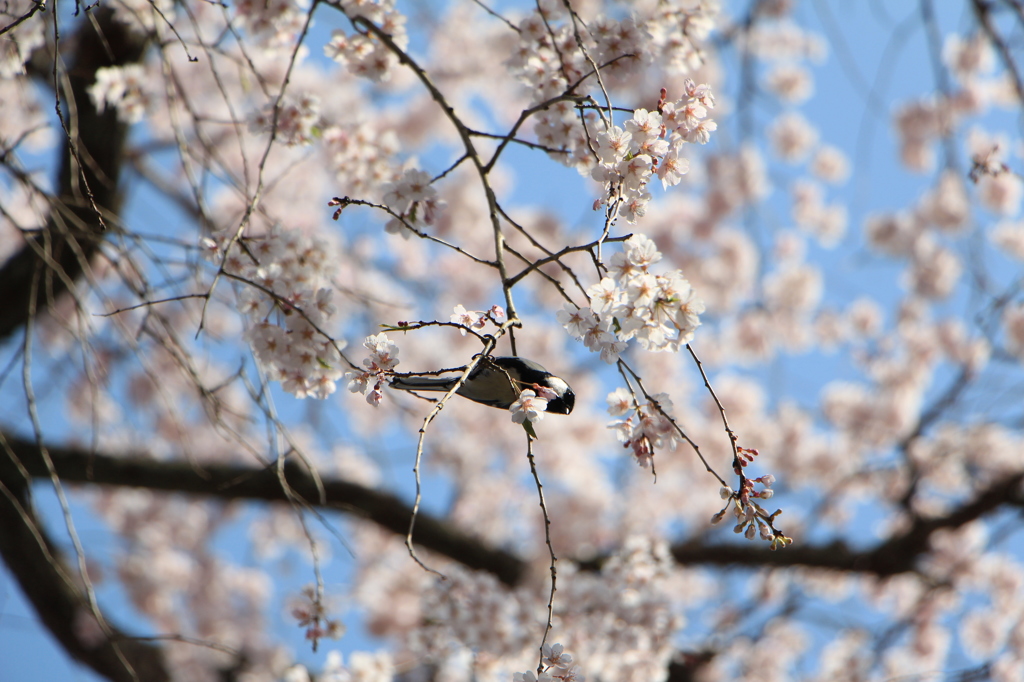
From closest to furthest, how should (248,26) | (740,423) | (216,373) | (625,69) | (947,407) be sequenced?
1. (625,69)
2. (248,26)
3. (947,407)
4. (216,373)
5. (740,423)

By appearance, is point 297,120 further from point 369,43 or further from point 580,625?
point 580,625

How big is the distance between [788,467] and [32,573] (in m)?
6.34

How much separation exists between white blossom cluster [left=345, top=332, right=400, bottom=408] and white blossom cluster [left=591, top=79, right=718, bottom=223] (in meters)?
0.48

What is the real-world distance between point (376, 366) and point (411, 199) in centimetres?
53

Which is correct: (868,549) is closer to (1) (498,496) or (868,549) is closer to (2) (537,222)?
(1) (498,496)

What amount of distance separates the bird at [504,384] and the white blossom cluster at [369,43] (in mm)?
1113

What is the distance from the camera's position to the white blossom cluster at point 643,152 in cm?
137

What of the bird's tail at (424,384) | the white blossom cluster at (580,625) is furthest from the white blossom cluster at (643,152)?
the white blossom cluster at (580,625)

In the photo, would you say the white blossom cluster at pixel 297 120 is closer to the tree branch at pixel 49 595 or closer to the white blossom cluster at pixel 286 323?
the white blossom cluster at pixel 286 323

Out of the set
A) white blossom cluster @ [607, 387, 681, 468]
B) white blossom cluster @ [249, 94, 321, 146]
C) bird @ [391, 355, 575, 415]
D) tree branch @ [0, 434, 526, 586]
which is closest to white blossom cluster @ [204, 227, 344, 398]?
bird @ [391, 355, 575, 415]

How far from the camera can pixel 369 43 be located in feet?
6.92

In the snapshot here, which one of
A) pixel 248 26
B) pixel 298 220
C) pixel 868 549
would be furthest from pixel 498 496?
pixel 248 26

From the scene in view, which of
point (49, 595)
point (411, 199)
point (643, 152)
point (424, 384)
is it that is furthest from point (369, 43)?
point (49, 595)

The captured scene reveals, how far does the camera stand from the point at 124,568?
6.85 metres
